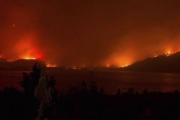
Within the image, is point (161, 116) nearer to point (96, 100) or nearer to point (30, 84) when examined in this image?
point (96, 100)

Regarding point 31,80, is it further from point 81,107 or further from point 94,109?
point 94,109

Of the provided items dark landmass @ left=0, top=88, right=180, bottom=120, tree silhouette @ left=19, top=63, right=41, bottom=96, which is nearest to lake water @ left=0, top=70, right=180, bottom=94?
dark landmass @ left=0, top=88, right=180, bottom=120

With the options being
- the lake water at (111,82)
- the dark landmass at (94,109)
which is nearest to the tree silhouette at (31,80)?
the dark landmass at (94,109)

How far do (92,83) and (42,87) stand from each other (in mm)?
8913

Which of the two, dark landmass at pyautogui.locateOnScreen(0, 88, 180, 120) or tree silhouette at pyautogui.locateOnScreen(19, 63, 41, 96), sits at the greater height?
tree silhouette at pyautogui.locateOnScreen(19, 63, 41, 96)

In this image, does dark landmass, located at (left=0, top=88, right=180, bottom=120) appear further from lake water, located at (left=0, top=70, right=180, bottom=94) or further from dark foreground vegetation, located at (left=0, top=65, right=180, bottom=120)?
lake water, located at (left=0, top=70, right=180, bottom=94)

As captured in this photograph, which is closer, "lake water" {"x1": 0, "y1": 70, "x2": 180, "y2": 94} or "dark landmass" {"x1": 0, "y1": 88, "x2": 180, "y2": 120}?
"dark landmass" {"x1": 0, "y1": 88, "x2": 180, "y2": 120}

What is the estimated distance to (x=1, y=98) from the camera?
12164 mm

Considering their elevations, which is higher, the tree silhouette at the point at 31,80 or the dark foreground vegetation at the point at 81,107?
the tree silhouette at the point at 31,80

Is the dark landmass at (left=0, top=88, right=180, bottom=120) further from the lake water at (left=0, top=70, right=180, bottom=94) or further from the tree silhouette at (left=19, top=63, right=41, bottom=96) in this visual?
the lake water at (left=0, top=70, right=180, bottom=94)

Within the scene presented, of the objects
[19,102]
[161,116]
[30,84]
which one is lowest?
[161,116]

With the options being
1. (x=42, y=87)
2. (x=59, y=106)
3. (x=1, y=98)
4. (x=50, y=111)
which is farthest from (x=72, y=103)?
(x=42, y=87)

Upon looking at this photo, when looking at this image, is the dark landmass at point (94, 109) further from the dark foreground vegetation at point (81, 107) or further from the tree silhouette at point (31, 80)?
the tree silhouette at point (31, 80)

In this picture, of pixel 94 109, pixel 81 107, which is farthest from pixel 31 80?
pixel 94 109
